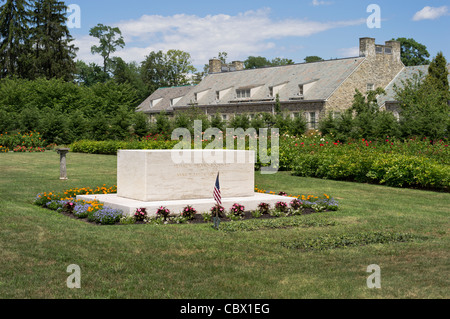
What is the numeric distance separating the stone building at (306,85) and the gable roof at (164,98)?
397 cm

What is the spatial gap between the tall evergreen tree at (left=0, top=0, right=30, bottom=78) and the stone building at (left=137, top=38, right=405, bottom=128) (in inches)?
696

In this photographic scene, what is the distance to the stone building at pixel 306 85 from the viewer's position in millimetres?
43750

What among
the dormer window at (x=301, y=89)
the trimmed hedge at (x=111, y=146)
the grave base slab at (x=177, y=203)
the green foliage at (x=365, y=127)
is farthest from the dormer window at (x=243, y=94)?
the grave base slab at (x=177, y=203)

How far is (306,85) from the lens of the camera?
45.0 meters

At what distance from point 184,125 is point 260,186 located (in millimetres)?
16516

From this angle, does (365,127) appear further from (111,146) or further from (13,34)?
(13,34)

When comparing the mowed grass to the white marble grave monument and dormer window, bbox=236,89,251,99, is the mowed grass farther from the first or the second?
dormer window, bbox=236,89,251,99

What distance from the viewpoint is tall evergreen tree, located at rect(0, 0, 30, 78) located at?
52906 mm

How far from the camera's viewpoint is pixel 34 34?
5541 centimetres

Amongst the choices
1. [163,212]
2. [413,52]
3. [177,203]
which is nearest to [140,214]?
[163,212]

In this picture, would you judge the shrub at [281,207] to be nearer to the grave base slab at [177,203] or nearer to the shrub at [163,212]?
the grave base slab at [177,203]

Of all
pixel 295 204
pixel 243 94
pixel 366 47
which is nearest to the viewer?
pixel 295 204

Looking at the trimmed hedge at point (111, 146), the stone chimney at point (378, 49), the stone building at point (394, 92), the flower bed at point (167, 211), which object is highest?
the stone chimney at point (378, 49)

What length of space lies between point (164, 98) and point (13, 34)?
58.3 feet
